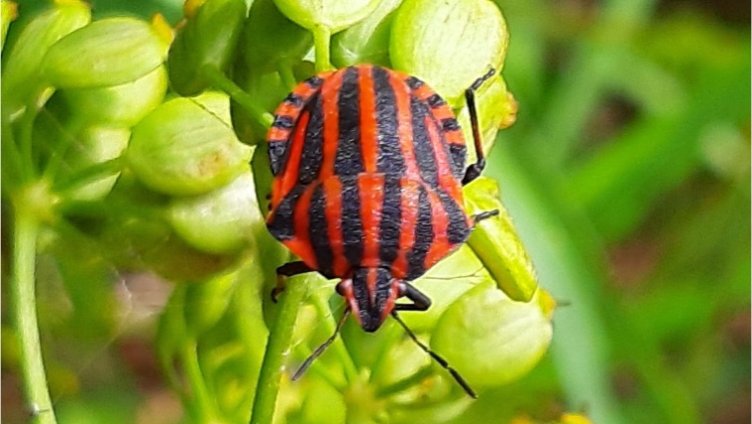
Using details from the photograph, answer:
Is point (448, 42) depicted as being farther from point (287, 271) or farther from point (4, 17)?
point (4, 17)

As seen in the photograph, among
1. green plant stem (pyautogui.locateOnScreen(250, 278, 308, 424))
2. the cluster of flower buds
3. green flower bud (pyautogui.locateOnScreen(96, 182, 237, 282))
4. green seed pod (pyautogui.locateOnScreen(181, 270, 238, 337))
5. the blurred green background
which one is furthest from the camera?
the blurred green background

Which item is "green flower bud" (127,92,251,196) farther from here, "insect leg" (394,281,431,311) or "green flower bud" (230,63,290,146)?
"insect leg" (394,281,431,311)

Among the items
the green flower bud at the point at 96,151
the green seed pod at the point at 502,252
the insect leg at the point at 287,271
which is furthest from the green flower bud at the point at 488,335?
the green flower bud at the point at 96,151

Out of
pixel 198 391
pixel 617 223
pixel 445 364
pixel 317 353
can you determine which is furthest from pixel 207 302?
pixel 617 223

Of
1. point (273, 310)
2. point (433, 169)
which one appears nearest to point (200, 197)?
point (273, 310)

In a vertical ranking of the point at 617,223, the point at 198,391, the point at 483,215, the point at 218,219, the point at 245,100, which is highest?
the point at 245,100

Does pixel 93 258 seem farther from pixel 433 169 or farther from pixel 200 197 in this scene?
pixel 433 169

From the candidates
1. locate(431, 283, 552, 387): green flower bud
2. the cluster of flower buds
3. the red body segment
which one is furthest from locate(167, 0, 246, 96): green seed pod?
locate(431, 283, 552, 387): green flower bud

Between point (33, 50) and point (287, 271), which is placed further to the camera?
point (33, 50)
